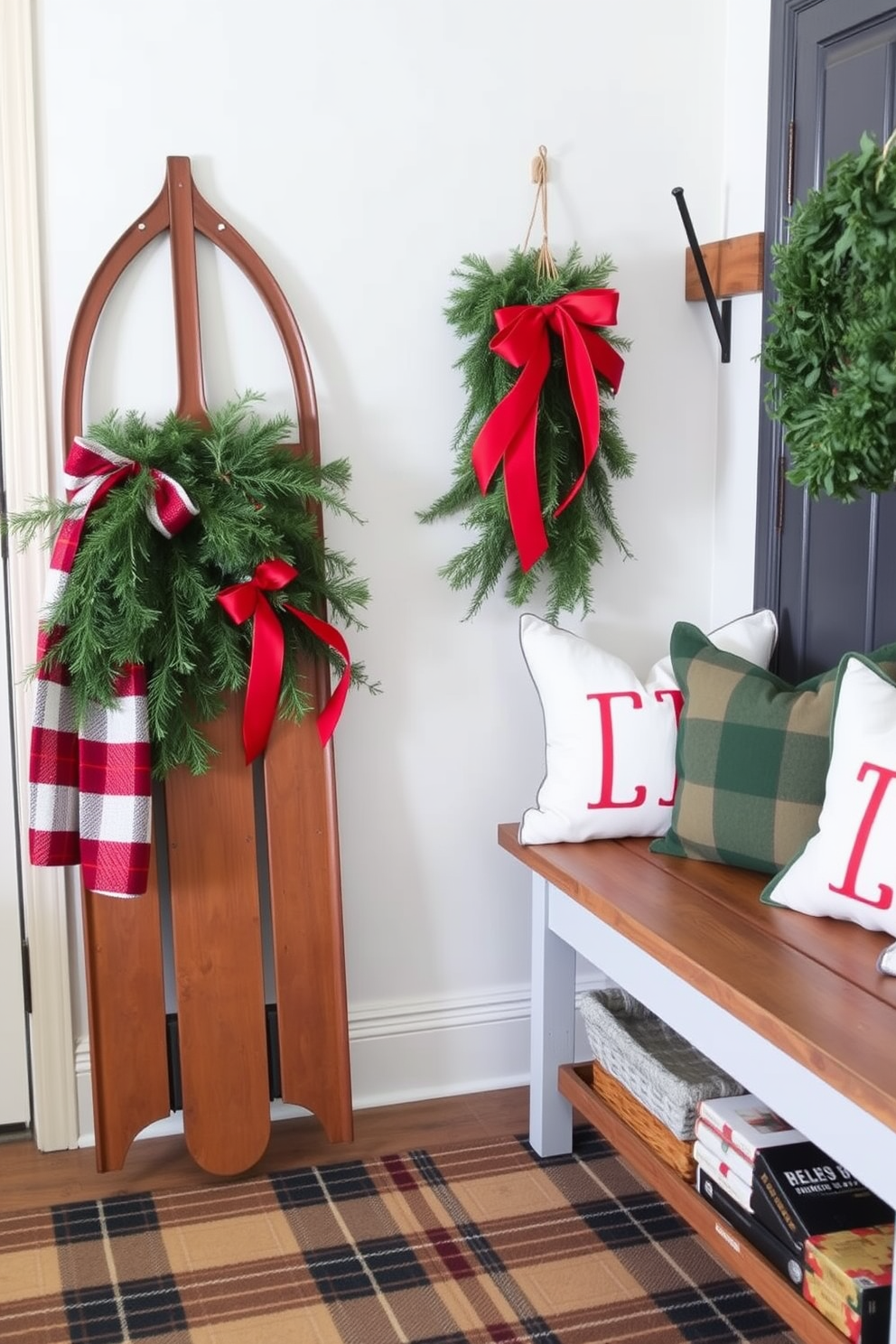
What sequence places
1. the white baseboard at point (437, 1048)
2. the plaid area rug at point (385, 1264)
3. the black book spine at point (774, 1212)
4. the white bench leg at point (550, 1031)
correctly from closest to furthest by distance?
the black book spine at point (774, 1212)
the plaid area rug at point (385, 1264)
the white bench leg at point (550, 1031)
the white baseboard at point (437, 1048)

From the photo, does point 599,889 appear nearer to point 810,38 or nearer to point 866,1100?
point 866,1100

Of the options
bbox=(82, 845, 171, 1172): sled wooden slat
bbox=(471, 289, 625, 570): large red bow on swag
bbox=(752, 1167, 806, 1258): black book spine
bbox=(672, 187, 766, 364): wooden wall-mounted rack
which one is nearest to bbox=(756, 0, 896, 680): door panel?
bbox=(672, 187, 766, 364): wooden wall-mounted rack

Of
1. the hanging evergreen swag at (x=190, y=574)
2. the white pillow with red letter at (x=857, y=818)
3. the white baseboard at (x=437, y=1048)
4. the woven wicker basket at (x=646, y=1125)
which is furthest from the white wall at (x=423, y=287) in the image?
the white pillow with red letter at (x=857, y=818)

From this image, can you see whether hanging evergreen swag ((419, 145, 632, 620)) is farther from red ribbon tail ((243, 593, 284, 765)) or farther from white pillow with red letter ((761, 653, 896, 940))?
white pillow with red letter ((761, 653, 896, 940))

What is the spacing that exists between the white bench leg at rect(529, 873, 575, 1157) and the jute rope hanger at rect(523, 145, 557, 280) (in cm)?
117

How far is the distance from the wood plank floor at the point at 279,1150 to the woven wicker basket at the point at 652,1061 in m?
0.38

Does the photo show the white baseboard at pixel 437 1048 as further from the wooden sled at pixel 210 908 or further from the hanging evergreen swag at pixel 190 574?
the hanging evergreen swag at pixel 190 574

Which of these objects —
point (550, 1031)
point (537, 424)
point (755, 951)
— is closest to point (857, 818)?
point (755, 951)

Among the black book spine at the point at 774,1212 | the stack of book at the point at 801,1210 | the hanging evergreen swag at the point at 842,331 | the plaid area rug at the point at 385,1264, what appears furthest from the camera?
the plaid area rug at the point at 385,1264

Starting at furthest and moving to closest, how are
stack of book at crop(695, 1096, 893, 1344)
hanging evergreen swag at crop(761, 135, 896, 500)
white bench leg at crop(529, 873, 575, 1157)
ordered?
white bench leg at crop(529, 873, 575, 1157), stack of book at crop(695, 1096, 893, 1344), hanging evergreen swag at crop(761, 135, 896, 500)

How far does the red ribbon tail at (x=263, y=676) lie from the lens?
235 cm

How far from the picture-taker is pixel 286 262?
2.56 m

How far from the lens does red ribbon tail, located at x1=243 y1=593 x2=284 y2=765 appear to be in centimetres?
235

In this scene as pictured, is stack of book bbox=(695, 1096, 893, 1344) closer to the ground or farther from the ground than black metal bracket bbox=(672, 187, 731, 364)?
closer to the ground
